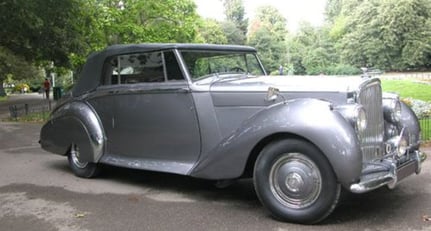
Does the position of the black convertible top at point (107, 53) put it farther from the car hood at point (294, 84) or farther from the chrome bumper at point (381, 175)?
the chrome bumper at point (381, 175)

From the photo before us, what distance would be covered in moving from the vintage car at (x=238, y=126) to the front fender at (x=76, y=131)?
0.05ft

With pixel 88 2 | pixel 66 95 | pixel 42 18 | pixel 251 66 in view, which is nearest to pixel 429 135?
pixel 251 66

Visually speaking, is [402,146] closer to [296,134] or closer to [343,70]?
[296,134]

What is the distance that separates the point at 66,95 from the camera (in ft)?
24.5

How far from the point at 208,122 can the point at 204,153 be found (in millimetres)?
355

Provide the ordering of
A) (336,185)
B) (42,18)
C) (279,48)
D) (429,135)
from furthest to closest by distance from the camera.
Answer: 1. (279,48)
2. (42,18)
3. (429,135)
4. (336,185)

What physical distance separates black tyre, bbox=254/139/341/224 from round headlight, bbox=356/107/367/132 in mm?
455

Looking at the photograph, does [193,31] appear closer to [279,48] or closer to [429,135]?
[429,135]

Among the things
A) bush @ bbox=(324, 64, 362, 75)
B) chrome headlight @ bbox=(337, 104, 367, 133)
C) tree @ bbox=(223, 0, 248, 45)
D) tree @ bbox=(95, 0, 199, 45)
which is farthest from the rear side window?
tree @ bbox=(223, 0, 248, 45)

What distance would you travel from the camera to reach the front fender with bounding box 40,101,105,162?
6.74 meters

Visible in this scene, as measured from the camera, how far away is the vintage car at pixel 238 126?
4.62m

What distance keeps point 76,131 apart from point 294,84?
133 inches

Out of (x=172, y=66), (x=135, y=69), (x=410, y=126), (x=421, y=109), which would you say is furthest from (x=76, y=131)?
(x=421, y=109)

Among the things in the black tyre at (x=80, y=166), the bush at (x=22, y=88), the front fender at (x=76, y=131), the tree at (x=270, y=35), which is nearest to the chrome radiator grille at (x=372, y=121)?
the front fender at (x=76, y=131)
